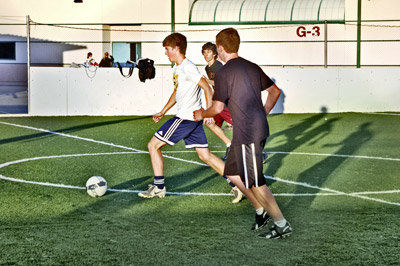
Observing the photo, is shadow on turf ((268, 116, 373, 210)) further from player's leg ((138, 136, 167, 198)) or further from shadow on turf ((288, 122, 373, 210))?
player's leg ((138, 136, 167, 198))

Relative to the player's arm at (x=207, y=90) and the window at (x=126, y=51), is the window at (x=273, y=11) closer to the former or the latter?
the window at (x=126, y=51)

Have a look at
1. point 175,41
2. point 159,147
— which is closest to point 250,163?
point 159,147

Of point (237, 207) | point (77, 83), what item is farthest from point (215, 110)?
point (77, 83)

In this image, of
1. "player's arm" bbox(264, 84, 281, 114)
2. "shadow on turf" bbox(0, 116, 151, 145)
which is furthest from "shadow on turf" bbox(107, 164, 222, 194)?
"shadow on turf" bbox(0, 116, 151, 145)

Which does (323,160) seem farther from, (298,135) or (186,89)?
(186,89)

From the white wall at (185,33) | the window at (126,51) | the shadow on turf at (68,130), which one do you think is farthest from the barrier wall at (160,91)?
the window at (126,51)

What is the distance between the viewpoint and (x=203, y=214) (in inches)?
243

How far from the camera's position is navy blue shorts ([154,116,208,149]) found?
6980 mm

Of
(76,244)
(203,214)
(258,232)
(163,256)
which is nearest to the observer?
(163,256)

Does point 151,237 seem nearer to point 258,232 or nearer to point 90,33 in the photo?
point 258,232

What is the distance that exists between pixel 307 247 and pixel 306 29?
28.5 meters

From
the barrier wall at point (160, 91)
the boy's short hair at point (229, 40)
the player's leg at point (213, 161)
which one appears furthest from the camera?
the barrier wall at point (160, 91)

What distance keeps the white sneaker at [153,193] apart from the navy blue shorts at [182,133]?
0.57 meters

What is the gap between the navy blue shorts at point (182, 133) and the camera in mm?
6980
